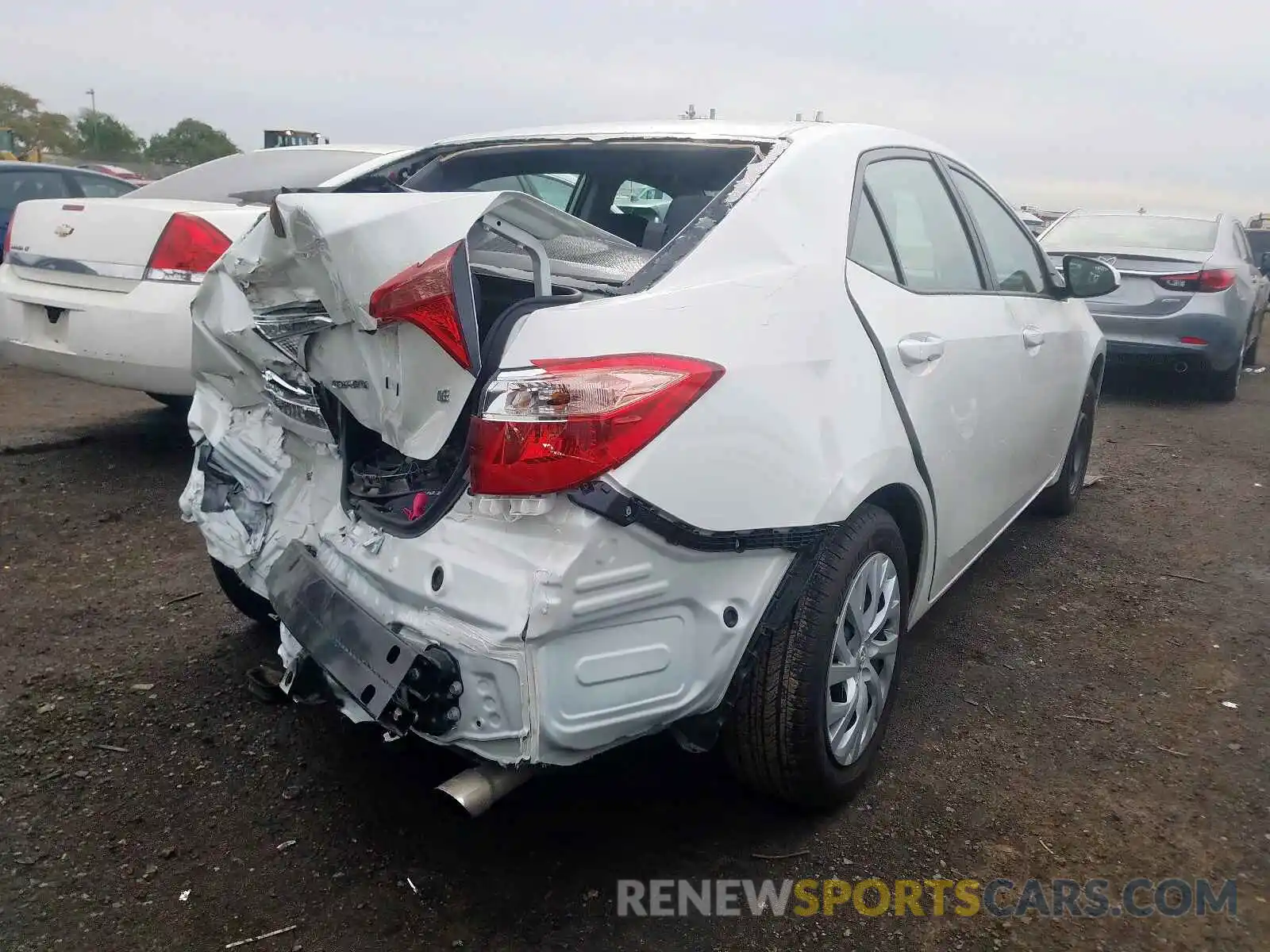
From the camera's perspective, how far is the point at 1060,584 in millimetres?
3955

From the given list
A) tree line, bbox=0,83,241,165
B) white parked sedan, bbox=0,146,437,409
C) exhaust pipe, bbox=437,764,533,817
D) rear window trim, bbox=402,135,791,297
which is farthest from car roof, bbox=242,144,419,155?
tree line, bbox=0,83,241,165

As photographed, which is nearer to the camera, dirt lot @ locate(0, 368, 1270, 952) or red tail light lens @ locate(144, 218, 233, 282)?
dirt lot @ locate(0, 368, 1270, 952)

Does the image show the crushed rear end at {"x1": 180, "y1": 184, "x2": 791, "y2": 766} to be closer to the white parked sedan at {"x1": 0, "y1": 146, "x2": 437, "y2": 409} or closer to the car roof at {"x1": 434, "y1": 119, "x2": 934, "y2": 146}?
the car roof at {"x1": 434, "y1": 119, "x2": 934, "y2": 146}

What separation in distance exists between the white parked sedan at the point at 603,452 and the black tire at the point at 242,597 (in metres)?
0.39

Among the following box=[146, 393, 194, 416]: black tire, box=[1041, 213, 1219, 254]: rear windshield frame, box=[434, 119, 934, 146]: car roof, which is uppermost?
box=[434, 119, 934, 146]: car roof

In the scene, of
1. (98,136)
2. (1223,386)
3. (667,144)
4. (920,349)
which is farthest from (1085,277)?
(98,136)

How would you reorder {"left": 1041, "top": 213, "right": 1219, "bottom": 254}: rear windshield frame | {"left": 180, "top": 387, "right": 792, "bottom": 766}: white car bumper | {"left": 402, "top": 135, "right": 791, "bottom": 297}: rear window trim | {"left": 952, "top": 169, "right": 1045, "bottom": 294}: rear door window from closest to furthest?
1. {"left": 180, "top": 387, "right": 792, "bottom": 766}: white car bumper
2. {"left": 402, "top": 135, "right": 791, "bottom": 297}: rear window trim
3. {"left": 952, "top": 169, "right": 1045, "bottom": 294}: rear door window
4. {"left": 1041, "top": 213, "right": 1219, "bottom": 254}: rear windshield frame

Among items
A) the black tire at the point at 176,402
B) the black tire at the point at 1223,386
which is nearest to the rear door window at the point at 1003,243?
the black tire at the point at 176,402

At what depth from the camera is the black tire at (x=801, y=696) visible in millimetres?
2129

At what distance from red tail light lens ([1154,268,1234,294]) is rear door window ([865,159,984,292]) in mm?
5067

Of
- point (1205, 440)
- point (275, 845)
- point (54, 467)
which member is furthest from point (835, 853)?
point (1205, 440)

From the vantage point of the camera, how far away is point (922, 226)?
2.95 m

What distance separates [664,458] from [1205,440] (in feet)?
19.8

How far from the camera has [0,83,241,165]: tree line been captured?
4762 centimetres
